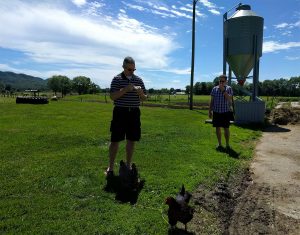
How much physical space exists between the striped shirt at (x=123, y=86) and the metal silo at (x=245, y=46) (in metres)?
12.3

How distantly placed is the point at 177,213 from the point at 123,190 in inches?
58.2

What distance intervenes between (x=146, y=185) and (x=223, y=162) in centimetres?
289

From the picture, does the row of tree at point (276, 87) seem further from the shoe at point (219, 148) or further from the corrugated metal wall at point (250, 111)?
the shoe at point (219, 148)

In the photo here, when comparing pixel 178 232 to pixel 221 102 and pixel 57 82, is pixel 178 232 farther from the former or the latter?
pixel 57 82

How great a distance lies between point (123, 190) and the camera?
576 cm

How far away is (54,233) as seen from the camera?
433 cm

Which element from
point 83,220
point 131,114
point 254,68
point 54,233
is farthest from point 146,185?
point 254,68

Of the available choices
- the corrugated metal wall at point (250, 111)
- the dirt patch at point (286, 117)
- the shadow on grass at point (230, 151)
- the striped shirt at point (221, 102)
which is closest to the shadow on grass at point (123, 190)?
the shadow on grass at point (230, 151)

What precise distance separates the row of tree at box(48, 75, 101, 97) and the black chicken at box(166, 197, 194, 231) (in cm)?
13131

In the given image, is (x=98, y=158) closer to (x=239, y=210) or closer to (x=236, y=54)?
(x=239, y=210)

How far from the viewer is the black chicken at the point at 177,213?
4492mm

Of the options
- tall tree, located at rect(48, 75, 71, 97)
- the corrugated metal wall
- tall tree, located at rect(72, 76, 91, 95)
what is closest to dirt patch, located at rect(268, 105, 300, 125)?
the corrugated metal wall

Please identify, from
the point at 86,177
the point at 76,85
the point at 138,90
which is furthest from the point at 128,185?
the point at 76,85

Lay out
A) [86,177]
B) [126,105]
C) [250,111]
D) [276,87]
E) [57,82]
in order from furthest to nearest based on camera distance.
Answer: [57,82] < [276,87] < [250,111] < [86,177] < [126,105]
